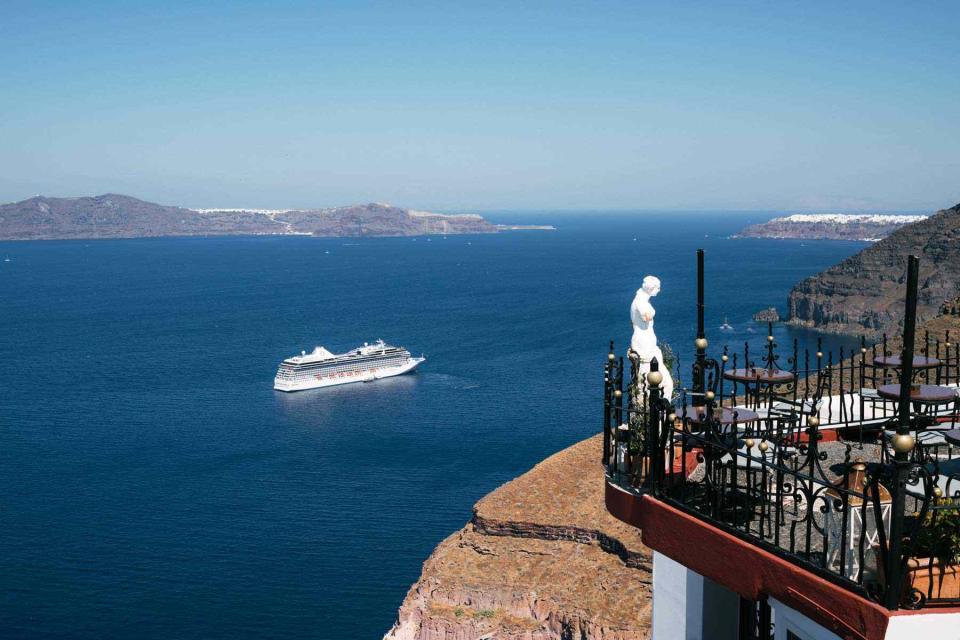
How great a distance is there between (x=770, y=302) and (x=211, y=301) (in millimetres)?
63560

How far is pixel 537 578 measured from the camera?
24.9m

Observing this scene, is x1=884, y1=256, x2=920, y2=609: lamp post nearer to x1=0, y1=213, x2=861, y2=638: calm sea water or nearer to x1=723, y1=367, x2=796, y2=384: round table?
x1=723, y1=367, x2=796, y2=384: round table

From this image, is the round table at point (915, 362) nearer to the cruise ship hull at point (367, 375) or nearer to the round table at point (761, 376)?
the round table at point (761, 376)

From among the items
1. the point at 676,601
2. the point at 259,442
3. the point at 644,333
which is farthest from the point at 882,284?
the point at 676,601

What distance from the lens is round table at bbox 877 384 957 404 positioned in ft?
25.0

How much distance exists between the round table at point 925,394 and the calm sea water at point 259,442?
25086 mm

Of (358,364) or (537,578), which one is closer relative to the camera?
(537,578)

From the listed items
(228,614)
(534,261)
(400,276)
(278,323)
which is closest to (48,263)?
(400,276)

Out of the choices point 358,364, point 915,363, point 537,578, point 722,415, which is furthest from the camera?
point 358,364

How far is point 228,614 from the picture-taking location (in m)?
31.6

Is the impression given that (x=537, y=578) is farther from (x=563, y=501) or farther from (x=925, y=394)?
(x=925, y=394)

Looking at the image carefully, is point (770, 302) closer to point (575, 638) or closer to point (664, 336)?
point (664, 336)

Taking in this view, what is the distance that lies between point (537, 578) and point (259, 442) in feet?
101

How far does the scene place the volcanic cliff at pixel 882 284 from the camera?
301 feet
